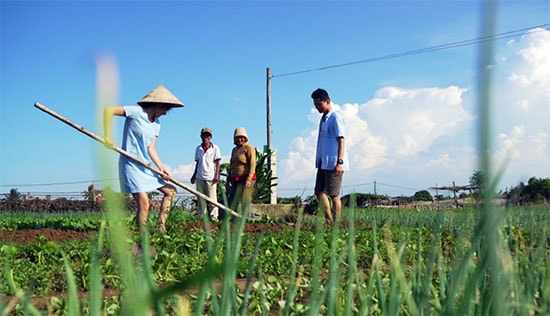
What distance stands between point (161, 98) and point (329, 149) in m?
2.06

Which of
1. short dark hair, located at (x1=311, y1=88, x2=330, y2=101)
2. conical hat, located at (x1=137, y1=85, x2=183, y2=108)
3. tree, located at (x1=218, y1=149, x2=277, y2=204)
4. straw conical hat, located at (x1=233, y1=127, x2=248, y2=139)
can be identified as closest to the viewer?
conical hat, located at (x1=137, y1=85, x2=183, y2=108)

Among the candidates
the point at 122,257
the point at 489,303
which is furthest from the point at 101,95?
the point at 489,303

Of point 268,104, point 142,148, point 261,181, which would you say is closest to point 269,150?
point 261,181

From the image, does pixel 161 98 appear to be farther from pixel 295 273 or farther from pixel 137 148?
pixel 295 273

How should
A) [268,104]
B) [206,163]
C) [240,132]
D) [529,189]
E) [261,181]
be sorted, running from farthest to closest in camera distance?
[268,104]
[261,181]
[206,163]
[240,132]
[529,189]

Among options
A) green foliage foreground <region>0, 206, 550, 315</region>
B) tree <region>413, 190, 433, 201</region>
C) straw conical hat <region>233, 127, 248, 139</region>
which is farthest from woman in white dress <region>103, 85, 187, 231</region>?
→ tree <region>413, 190, 433, 201</region>

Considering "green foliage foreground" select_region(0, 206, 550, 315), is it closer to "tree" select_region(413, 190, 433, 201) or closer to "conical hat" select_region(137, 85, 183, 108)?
"conical hat" select_region(137, 85, 183, 108)

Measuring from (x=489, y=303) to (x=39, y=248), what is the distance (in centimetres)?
411

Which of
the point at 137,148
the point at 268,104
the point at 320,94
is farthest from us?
the point at 268,104

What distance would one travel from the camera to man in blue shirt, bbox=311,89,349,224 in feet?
22.9

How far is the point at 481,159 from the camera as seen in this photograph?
1.19 ft

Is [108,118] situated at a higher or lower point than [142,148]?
lower

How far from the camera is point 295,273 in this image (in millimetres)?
2855

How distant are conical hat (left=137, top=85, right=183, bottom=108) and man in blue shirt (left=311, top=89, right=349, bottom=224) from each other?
5.62ft
